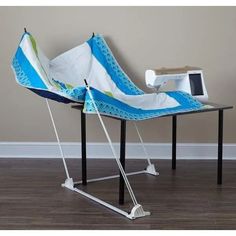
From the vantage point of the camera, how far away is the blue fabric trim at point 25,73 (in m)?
2.86

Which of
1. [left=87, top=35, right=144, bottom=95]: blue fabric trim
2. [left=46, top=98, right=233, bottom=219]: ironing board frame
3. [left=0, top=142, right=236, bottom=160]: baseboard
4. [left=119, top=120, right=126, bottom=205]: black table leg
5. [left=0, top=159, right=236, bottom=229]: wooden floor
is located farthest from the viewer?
[left=0, top=142, right=236, bottom=160]: baseboard

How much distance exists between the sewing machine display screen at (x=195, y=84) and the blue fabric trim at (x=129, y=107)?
9 cm

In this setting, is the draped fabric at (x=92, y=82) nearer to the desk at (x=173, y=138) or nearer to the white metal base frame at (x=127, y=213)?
the desk at (x=173, y=138)

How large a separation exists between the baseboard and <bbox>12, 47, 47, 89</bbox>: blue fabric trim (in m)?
1.10

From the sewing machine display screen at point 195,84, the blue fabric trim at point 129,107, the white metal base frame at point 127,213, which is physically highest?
the sewing machine display screen at point 195,84

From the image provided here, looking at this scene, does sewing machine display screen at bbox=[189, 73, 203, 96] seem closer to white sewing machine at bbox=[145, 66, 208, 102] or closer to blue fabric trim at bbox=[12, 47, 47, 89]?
white sewing machine at bbox=[145, 66, 208, 102]

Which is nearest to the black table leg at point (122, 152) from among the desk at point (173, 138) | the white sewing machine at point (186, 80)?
the desk at point (173, 138)

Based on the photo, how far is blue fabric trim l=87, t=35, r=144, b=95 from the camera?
3.55m

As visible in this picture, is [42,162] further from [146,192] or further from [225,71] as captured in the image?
[225,71]

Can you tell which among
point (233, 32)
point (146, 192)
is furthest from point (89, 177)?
point (233, 32)

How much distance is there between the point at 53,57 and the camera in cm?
383

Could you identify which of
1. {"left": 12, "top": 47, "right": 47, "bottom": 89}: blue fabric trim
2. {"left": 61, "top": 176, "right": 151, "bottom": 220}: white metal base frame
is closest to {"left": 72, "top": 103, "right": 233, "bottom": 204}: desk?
{"left": 61, "top": 176, "right": 151, "bottom": 220}: white metal base frame

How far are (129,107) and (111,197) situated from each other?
1.87 ft

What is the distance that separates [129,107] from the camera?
3064 mm
